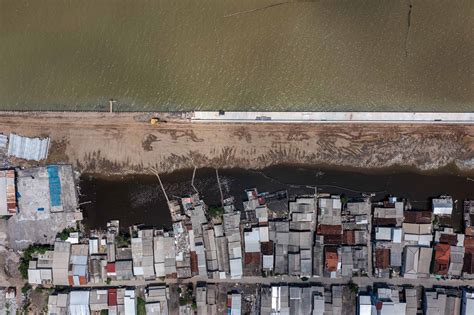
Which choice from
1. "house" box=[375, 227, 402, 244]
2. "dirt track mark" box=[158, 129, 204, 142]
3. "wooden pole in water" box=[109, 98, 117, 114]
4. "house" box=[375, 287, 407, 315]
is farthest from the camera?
"wooden pole in water" box=[109, 98, 117, 114]

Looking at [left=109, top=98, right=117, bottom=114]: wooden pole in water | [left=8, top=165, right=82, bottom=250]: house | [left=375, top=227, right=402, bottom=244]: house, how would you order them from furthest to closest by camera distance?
[left=109, top=98, right=117, bottom=114]: wooden pole in water → [left=8, top=165, right=82, bottom=250]: house → [left=375, top=227, right=402, bottom=244]: house

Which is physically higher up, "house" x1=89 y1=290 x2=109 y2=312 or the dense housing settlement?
the dense housing settlement

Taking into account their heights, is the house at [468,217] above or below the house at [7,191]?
below

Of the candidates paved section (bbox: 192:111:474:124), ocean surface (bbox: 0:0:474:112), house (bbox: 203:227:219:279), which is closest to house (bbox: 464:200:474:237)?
paved section (bbox: 192:111:474:124)

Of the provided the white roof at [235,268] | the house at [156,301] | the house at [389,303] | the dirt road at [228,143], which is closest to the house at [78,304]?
the house at [156,301]

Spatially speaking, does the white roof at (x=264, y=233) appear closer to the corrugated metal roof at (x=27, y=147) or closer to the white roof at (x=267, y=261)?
the white roof at (x=267, y=261)

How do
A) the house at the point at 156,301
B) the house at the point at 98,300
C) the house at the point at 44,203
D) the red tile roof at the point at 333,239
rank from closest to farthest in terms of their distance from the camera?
the red tile roof at the point at 333,239 → the house at the point at 156,301 → the house at the point at 98,300 → the house at the point at 44,203

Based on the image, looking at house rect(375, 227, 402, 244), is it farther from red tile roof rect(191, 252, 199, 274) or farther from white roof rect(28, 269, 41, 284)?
white roof rect(28, 269, 41, 284)

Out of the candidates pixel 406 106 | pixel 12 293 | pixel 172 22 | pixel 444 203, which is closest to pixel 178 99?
pixel 172 22

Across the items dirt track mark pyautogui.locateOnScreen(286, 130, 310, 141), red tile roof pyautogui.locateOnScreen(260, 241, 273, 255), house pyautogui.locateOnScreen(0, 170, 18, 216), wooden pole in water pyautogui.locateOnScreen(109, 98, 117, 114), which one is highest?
wooden pole in water pyautogui.locateOnScreen(109, 98, 117, 114)
